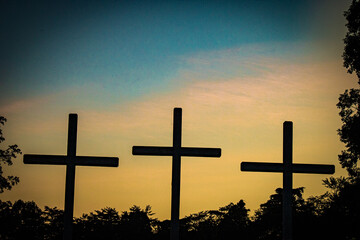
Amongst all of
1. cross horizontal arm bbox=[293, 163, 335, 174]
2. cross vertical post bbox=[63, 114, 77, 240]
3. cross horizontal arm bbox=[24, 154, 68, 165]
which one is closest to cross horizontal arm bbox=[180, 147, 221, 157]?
cross horizontal arm bbox=[293, 163, 335, 174]

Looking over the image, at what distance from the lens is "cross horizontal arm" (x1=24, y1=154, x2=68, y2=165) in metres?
17.3

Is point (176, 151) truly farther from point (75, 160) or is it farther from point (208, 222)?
point (208, 222)

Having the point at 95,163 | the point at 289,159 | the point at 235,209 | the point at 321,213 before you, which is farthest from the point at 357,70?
the point at 95,163

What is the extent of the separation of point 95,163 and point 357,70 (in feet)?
47.9

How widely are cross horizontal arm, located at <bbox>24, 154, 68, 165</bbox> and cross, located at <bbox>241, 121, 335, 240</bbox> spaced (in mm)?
5097

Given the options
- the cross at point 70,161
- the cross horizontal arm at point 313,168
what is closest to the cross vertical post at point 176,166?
the cross at point 70,161

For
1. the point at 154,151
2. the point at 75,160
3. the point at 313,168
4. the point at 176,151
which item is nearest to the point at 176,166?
the point at 176,151

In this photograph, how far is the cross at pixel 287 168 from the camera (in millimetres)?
17109

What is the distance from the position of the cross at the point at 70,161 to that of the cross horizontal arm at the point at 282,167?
3.72 m

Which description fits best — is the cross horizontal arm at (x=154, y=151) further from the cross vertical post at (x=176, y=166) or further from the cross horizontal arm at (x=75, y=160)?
the cross horizontal arm at (x=75, y=160)

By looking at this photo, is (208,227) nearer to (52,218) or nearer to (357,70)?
(52,218)

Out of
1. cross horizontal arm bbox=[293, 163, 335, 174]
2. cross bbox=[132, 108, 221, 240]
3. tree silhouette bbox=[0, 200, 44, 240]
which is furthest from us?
tree silhouette bbox=[0, 200, 44, 240]

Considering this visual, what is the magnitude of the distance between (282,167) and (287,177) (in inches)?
12.4

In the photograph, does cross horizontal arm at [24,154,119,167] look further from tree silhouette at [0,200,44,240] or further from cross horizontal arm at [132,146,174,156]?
tree silhouette at [0,200,44,240]
